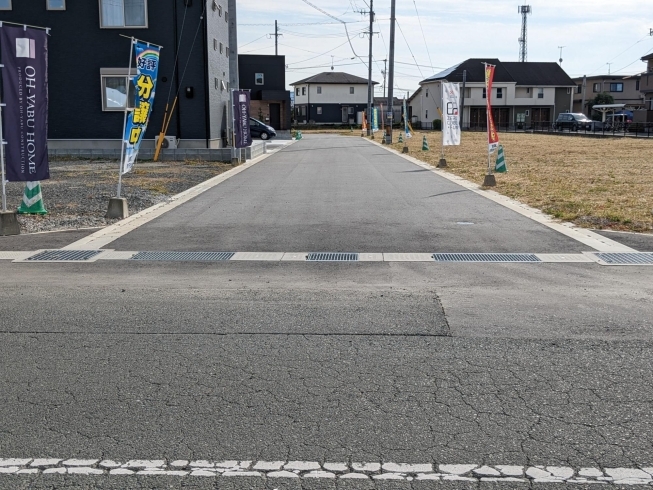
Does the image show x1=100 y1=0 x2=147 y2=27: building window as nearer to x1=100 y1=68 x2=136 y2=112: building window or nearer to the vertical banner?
x1=100 y1=68 x2=136 y2=112: building window

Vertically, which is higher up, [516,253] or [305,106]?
[305,106]

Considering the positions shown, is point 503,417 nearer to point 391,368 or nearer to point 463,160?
point 391,368

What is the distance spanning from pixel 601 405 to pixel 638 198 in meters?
11.2

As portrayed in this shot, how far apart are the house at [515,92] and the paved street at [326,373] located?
232ft

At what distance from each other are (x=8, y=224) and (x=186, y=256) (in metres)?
3.21

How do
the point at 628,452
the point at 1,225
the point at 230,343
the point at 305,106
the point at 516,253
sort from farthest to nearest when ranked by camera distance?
1. the point at 305,106
2. the point at 1,225
3. the point at 516,253
4. the point at 230,343
5. the point at 628,452

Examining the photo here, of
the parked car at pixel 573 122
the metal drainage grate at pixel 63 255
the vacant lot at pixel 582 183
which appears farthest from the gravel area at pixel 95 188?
the parked car at pixel 573 122

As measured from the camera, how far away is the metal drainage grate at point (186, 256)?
9.07 m

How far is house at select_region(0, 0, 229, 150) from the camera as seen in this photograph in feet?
87.9

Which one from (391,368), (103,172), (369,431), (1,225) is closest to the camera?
(369,431)

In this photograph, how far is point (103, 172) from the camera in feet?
66.9

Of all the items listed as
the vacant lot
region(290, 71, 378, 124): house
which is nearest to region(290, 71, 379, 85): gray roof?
region(290, 71, 378, 124): house

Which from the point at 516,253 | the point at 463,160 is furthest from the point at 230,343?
the point at 463,160

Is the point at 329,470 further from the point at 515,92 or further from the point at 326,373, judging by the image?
the point at 515,92
